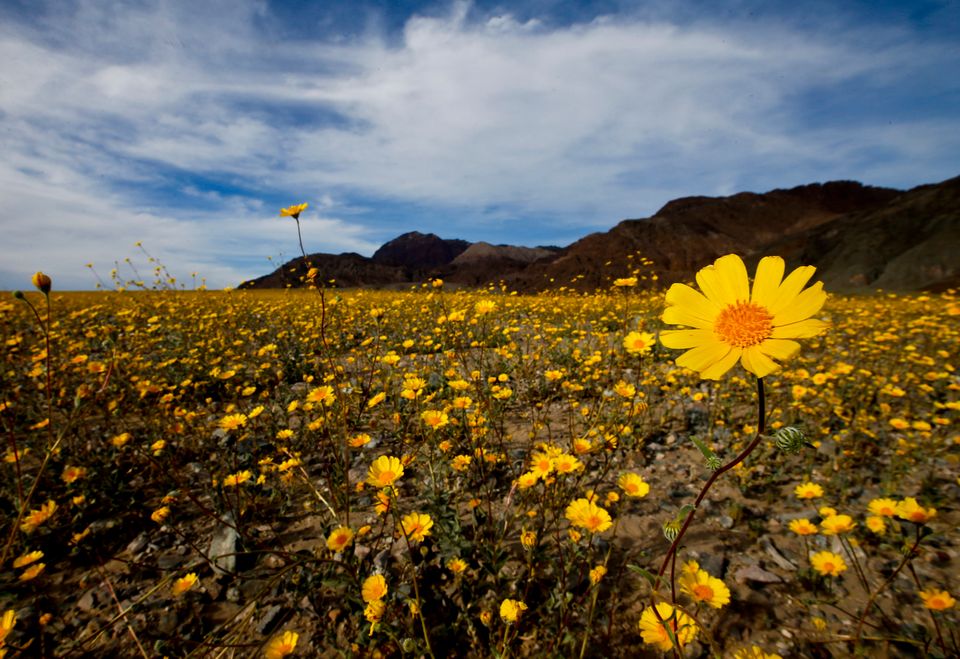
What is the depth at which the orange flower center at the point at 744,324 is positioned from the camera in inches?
38.1

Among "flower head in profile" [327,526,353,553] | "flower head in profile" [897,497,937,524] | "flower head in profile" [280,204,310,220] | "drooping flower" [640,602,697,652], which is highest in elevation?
"flower head in profile" [280,204,310,220]

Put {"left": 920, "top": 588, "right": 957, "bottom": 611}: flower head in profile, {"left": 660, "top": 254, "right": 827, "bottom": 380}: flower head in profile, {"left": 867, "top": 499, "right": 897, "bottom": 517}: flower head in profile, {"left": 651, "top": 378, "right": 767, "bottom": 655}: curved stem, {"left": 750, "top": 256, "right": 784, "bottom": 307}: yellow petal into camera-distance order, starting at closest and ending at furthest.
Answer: {"left": 651, "top": 378, "right": 767, "bottom": 655}: curved stem → {"left": 660, "top": 254, "right": 827, "bottom": 380}: flower head in profile → {"left": 750, "top": 256, "right": 784, "bottom": 307}: yellow petal → {"left": 920, "top": 588, "right": 957, "bottom": 611}: flower head in profile → {"left": 867, "top": 499, "right": 897, "bottom": 517}: flower head in profile

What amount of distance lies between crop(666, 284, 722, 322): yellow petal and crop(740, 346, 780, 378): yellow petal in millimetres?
154

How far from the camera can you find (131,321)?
5.53 metres

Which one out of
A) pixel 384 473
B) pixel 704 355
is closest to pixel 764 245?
pixel 704 355

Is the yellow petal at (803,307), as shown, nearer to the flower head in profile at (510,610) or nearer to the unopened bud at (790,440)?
the unopened bud at (790,440)

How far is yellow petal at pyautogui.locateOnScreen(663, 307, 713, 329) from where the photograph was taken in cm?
106

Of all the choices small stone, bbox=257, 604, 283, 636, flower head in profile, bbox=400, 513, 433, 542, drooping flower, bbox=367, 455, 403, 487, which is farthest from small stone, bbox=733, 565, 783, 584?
small stone, bbox=257, 604, 283, 636

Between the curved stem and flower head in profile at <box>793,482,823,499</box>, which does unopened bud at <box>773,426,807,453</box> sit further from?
flower head in profile at <box>793,482,823,499</box>

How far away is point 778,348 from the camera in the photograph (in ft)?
2.90

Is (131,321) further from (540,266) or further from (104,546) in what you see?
(540,266)

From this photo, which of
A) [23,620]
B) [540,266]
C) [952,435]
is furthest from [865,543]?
[540,266]

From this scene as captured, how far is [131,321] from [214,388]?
2230 mm

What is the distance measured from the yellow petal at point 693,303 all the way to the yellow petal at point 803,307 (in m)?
0.14
